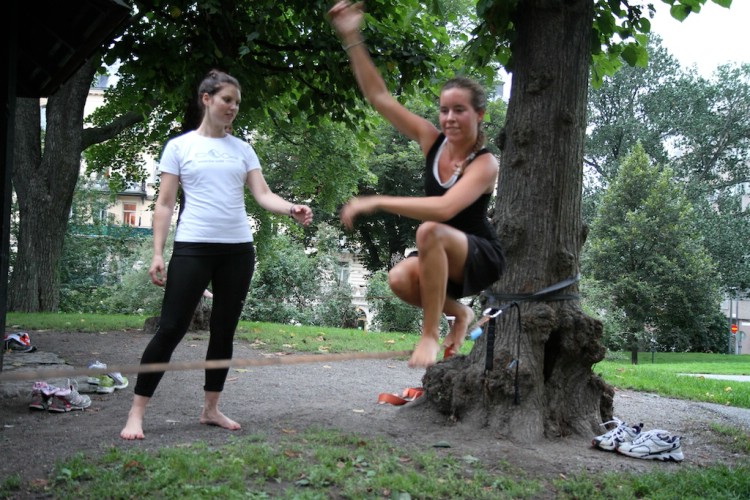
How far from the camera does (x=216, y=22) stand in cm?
959

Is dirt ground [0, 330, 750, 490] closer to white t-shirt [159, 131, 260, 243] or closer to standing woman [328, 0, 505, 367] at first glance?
white t-shirt [159, 131, 260, 243]

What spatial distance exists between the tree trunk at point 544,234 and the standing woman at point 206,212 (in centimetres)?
230

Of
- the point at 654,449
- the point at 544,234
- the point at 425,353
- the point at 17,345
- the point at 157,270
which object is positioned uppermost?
the point at 544,234

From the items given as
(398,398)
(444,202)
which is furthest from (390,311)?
(444,202)

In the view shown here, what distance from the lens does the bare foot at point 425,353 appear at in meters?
4.25

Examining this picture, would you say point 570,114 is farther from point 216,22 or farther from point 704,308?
point 704,308

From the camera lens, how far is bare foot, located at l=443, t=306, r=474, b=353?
495 centimetres

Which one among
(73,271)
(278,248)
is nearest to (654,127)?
(278,248)

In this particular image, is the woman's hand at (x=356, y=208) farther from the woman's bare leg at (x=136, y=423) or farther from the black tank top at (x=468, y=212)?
the woman's bare leg at (x=136, y=423)

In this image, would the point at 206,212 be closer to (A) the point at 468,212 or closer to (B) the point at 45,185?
(A) the point at 468,212

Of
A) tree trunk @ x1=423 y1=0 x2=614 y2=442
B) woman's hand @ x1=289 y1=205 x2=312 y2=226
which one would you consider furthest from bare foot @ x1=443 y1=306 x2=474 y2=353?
tree trunk @ x1=423 y1=0 x2=614 y2=442

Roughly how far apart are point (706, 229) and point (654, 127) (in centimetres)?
948

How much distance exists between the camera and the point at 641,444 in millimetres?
6164

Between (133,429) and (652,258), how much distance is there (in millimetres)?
31959
